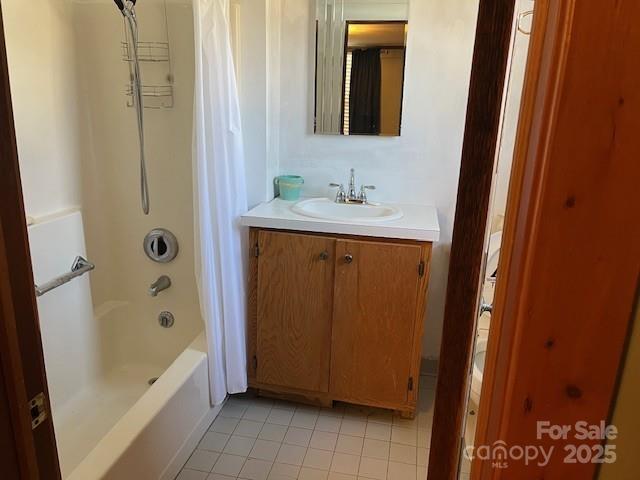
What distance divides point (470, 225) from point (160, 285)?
76.3 inches

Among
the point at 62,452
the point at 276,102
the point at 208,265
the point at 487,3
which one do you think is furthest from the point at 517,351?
the point at 276,102

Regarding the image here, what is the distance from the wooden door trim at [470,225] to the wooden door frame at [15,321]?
2.51ft

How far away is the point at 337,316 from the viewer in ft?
7.18

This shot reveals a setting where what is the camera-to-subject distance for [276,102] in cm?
251

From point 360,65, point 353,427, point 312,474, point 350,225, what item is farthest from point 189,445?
point 360,65

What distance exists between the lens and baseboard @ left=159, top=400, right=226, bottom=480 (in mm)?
1889

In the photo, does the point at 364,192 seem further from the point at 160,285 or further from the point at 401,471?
the point at 401,471

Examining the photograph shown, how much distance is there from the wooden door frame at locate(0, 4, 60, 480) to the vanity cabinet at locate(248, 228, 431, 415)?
4.55ft

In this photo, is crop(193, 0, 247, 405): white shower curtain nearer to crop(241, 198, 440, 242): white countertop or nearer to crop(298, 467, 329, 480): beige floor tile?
crop(241, 198, 440, 242): white countertop

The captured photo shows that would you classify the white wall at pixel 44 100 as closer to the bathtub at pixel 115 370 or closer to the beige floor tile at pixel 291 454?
the bathtub at pixel 115 370

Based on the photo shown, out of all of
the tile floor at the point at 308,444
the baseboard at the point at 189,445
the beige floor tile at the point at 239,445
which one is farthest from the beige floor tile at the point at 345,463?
the baseboard at the point at 189,445

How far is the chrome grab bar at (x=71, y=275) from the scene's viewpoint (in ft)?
6.63

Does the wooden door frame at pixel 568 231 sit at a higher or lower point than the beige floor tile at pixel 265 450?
higher

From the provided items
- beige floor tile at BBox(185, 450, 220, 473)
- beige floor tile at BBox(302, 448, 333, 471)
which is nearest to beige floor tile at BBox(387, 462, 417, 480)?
beige floor tile at BBox(302, 448, 333, 471)
